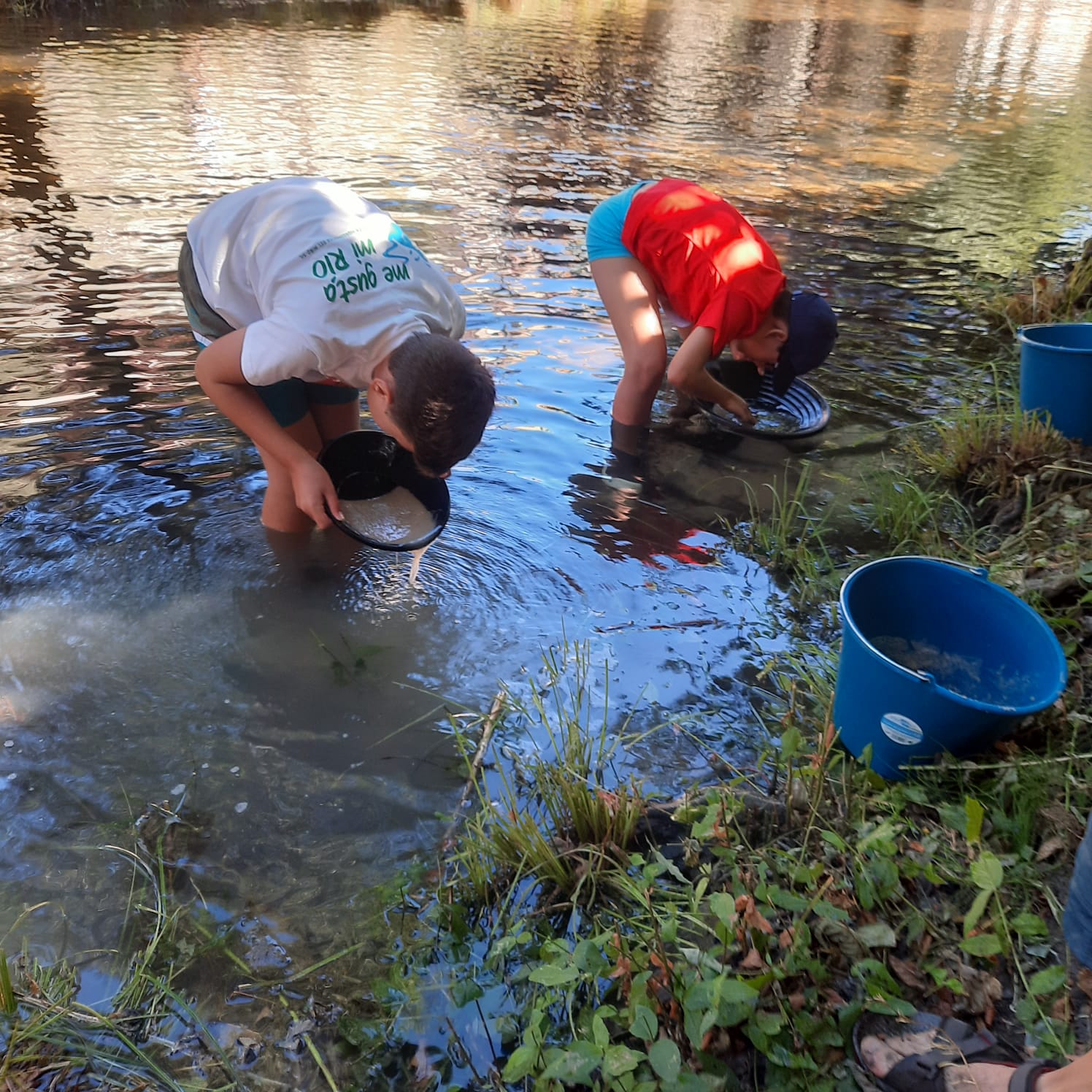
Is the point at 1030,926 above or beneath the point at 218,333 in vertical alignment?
beneath

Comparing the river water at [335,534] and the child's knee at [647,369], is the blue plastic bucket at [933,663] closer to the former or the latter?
the river water at [335,534]

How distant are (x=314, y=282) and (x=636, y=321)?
1852 millimetres

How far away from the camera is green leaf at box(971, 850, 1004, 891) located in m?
1.67

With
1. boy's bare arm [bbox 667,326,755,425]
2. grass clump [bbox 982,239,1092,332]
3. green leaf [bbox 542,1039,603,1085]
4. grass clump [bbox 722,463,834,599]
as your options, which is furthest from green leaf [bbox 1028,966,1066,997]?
grass clump [bbox 982,239,1092,332]

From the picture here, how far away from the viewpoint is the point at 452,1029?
172 cm

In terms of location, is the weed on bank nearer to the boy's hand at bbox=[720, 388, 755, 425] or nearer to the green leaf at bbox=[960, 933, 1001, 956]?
the green leaf at bbox=[960, 933, 1001, 956]

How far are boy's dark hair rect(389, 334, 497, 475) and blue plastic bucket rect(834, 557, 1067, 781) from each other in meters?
1.02

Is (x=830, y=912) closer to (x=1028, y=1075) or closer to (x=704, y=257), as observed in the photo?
(x=1028, y=1075)

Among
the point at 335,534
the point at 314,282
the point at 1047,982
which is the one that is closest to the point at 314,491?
the point at 314,282

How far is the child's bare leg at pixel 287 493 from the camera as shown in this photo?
9.98ft

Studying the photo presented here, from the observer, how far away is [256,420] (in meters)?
2.63

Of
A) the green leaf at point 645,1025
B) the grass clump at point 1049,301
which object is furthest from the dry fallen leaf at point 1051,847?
the grass clump at point 1049,301

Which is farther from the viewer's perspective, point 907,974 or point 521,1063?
point 907,974

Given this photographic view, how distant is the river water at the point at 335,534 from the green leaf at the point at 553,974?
51cm
